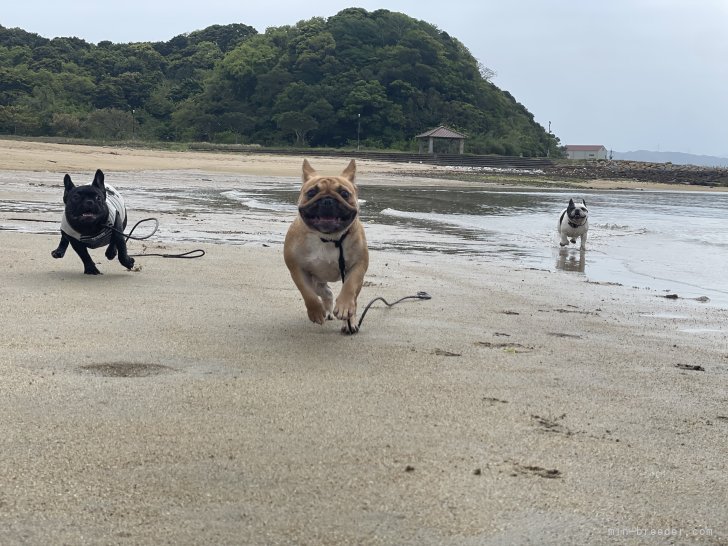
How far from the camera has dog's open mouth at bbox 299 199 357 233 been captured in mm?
5566

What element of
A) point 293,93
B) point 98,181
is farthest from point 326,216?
point 293,93

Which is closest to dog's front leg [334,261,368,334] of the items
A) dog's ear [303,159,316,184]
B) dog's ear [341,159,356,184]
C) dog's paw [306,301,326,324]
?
dog's paw [306,301,326,324]

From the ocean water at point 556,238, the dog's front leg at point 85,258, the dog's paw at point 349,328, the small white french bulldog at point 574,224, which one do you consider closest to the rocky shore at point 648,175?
the ocean water at point 556,238

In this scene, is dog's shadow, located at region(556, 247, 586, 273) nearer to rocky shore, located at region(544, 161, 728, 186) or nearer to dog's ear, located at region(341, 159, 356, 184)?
dog's ear, located at region(341, 159, 356, 184)

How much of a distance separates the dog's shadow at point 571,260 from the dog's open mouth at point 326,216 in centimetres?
606

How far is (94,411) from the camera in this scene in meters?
3.50

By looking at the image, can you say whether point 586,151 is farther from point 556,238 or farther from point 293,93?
point 556,238

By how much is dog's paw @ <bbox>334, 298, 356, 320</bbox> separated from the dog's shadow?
5.96 meters

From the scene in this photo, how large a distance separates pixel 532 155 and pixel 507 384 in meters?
94.6

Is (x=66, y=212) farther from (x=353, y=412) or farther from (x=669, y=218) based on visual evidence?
(x=669, y=218)

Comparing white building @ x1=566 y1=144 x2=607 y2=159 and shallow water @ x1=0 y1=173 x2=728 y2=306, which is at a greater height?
white building @ x1=566 y1=144 x2=607 y2=159

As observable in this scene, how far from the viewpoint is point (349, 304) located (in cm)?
568

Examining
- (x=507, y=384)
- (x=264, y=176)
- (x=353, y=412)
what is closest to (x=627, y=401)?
(x=507, y=384)

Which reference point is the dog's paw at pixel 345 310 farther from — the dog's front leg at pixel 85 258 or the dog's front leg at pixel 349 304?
the dog's front leg at pixel 85 258
